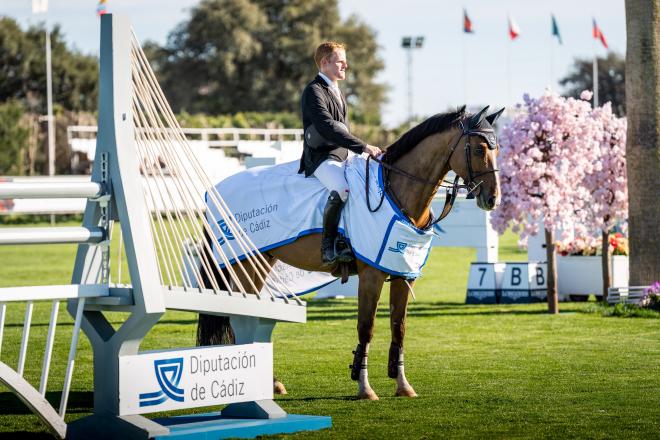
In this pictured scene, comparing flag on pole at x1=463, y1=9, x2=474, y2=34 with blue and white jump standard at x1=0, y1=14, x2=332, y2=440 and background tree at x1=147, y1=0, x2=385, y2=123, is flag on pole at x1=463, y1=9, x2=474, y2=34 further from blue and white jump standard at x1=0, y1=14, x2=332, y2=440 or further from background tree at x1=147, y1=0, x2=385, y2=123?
blue and white jump standard at x1=0, y1=14, x2=332, y2=440

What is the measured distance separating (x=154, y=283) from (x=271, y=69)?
62582mm

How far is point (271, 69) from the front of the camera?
6812cm

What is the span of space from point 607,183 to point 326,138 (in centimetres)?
698

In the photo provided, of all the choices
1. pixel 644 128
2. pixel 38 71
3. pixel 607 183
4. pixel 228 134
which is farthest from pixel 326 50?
pixel 38 71

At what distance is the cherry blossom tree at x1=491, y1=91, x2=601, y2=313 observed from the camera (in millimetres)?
13547

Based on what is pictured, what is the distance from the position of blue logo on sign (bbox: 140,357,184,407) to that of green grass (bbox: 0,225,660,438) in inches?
32.2

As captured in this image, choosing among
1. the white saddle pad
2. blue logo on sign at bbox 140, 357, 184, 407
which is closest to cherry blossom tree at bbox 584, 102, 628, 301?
the white saddle pad

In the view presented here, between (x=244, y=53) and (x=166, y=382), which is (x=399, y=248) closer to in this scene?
(x=166, y=382)

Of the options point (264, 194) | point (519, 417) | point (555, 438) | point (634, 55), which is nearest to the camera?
point (555, 438)

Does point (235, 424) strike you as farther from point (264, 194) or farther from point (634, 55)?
point (634, 55)

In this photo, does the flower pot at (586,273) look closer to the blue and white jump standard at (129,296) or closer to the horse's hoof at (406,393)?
the horse's hoof at (406,393)

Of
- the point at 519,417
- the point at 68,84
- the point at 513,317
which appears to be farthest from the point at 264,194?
the point at 68,84

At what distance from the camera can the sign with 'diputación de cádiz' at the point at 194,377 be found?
6281 mm

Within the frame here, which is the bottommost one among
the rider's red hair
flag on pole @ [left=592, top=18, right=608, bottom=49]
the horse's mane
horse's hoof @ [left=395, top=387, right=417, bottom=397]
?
horse's hoof @ [left=395, top=387, right=417, bottom=397]
